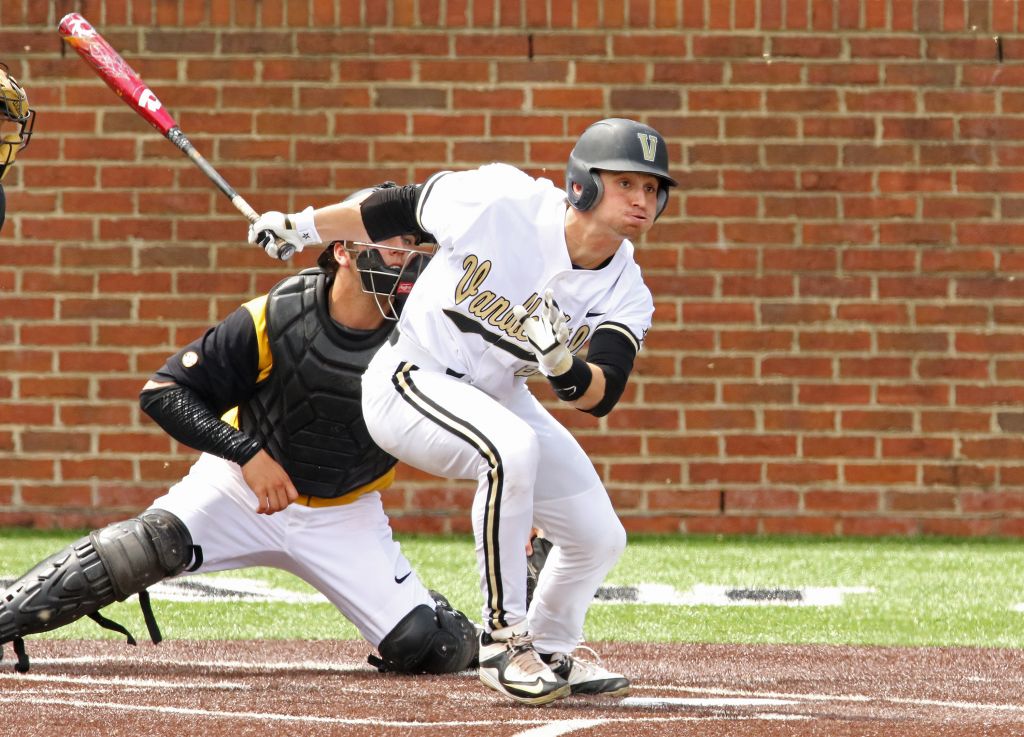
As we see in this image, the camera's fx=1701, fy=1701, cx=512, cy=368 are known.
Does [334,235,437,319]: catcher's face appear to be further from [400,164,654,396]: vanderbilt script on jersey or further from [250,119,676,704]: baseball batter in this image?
[400,164,654,396]: vanderbilt script on jersey

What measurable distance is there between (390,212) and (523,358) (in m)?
0.60

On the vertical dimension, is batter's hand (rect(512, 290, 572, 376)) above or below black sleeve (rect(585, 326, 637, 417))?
above

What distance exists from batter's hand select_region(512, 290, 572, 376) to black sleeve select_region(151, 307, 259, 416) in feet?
3.88

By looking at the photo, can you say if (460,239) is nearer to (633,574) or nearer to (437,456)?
(437,456)

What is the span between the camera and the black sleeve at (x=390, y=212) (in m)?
4.91

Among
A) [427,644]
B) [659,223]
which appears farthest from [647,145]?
[659,223]

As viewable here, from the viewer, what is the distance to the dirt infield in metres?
4.11

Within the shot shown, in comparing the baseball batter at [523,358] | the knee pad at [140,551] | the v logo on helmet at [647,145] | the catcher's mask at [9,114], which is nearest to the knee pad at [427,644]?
the baseball batter at [523,358]

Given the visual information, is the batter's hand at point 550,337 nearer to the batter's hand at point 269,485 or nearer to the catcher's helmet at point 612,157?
the catcher's helmet at point 612,157

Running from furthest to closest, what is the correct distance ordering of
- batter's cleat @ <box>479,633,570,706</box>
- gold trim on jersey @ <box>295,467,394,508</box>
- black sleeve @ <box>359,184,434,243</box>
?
gold trim on jersey @ <box>295,467,394,508</box> < black sleeve @ <box>359,184,434,243</box> < batter's cleat @ <box>479,633,570,706</box>

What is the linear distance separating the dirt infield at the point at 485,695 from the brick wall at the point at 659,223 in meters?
3.43

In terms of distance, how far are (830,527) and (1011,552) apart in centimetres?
98

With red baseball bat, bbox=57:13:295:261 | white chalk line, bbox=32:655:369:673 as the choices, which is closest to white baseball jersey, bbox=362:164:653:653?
white chalk line, bbox=32:655:369:673

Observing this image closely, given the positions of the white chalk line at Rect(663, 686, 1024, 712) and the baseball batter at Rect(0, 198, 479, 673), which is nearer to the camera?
the white chalk line at Rect(663, 686, 1024, 712)
